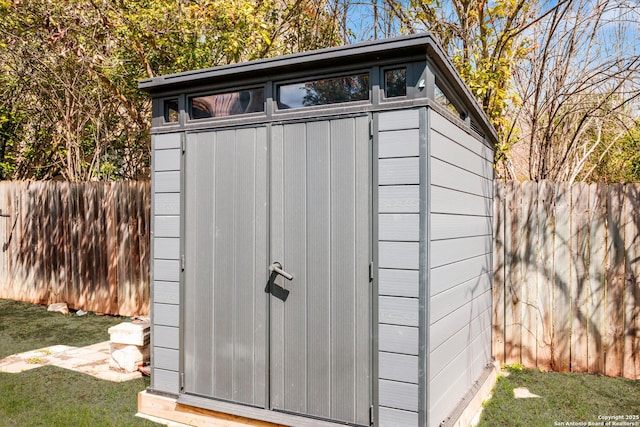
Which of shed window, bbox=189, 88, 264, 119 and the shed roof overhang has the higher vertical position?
the shed roof overhang

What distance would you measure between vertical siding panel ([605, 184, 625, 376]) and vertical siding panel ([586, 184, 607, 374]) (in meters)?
0.04

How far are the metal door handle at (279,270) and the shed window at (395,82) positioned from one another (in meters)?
1.22

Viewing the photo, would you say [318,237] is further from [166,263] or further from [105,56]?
[105,56]

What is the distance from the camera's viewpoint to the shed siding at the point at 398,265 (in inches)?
107

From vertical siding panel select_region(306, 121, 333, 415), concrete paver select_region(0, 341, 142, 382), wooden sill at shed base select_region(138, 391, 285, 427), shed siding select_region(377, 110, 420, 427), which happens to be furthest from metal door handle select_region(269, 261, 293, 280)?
concrete paver select_region(0, 341, 142, 382)

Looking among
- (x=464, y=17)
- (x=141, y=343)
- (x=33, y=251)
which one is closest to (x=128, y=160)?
(x=33, y=251)

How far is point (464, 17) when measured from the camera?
5.32 meters

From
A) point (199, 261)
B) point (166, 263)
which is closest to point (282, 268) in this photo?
point (199, 261)

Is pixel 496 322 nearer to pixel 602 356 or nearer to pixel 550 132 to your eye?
pixel 602 356

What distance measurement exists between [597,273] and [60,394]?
4.46 metres

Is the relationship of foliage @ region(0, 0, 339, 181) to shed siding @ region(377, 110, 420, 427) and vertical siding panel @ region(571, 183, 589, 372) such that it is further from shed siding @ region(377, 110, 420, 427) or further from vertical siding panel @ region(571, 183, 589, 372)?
vertical siding panel @ region(571, 183, 589, 372)

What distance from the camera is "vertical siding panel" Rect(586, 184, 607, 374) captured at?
4.10 m

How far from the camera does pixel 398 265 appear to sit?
275 centimetres

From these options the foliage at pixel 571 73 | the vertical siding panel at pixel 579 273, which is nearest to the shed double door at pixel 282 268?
the vertical siding panel at pixel 579 273
